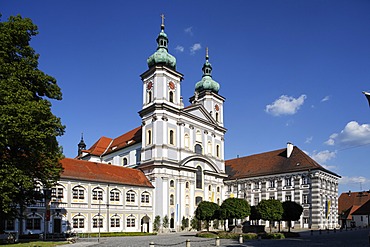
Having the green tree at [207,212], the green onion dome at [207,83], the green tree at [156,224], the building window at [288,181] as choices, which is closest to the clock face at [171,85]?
the green onion dome at [207,83]

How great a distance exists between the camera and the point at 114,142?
74438 millimetres

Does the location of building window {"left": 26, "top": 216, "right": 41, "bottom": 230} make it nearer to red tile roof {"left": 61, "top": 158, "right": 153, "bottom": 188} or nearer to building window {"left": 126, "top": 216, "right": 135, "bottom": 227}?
red tile roof {"left": 61, "top": 158, "right": 153, "bottom": 188}

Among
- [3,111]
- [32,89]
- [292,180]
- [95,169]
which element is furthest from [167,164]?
[3,111]

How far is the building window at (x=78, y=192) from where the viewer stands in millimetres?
43906

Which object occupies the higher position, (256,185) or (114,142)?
(114,142)

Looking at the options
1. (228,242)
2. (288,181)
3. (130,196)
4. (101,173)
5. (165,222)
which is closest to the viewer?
(228,242)

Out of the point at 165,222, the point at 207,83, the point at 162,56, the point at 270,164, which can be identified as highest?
the point at 162,56

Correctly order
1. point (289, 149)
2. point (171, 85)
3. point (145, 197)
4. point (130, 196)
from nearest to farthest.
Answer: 1. point (130, 196)
2. point (145, 197)
3. point (171, 85)
4. point (289, 149)

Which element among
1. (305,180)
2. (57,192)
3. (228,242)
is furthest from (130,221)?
(305,180)

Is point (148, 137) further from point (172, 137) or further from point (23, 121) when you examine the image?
point (23, 121)

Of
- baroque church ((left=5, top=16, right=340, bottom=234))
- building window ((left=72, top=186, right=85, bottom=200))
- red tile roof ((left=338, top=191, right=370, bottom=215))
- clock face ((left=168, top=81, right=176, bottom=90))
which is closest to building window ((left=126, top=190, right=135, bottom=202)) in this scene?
baroque church ((left=5, top=16, right=340, bottom=234))

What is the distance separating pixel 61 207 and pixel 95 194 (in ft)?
15.9

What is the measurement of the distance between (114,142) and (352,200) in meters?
55.3

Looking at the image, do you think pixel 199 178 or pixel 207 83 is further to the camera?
pixel 207 83
